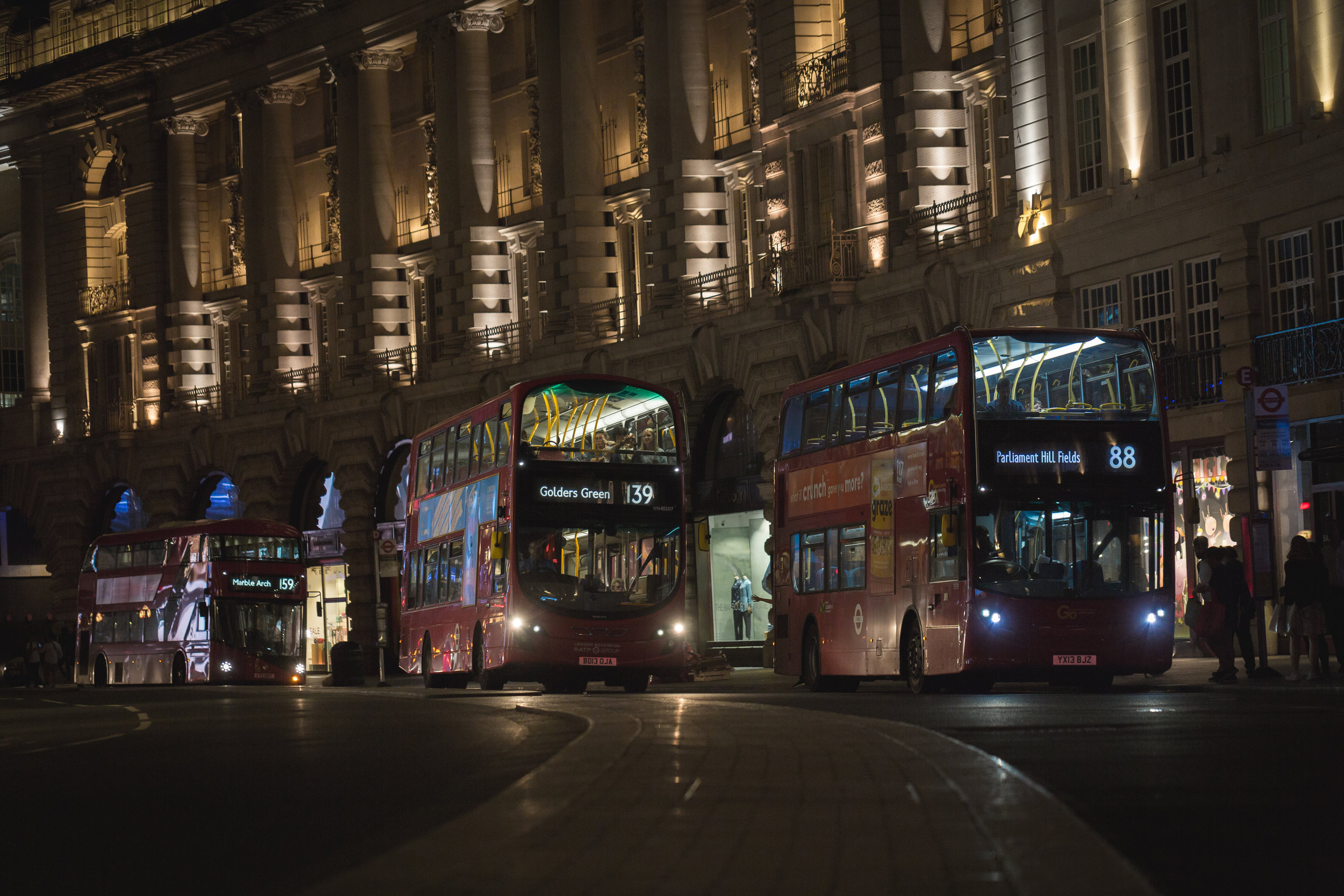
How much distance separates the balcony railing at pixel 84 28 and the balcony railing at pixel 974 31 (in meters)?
29.0

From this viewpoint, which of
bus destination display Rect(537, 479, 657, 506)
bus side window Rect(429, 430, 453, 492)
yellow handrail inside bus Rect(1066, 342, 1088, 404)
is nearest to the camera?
yellow handrail inside bus Rect(1066, 342, 1088, 404)

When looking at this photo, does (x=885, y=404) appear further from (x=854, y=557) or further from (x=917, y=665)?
(x=917, y=665)

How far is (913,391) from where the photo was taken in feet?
82.1

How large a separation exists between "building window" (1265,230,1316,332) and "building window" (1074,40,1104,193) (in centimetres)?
453

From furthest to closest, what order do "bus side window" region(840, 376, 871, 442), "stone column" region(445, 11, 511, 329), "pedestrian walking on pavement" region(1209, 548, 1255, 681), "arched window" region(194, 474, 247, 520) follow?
"arched window" region(194, 474, 247, 520) → "stone column" region(445, 11, 511, 329) → "bus side window" region(840, 376, 871, 442) → "pedestrian walking on pavement" region(1209, 548, 1255, 681)

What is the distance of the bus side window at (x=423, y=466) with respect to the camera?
35875mm

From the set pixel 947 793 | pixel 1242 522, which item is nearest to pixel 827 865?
pixel 947 793

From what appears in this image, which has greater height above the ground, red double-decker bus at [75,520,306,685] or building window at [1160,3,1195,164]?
building window at [1160,3,1195,164]

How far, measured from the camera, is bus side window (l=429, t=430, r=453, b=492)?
113 feet

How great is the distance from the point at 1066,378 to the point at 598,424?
8606 mm

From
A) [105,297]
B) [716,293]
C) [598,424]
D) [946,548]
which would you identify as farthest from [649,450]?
[105,297]

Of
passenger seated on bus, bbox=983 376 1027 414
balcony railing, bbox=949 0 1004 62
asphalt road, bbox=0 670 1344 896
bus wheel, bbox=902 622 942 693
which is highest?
balcony railing, bbox=949 0 1004 62

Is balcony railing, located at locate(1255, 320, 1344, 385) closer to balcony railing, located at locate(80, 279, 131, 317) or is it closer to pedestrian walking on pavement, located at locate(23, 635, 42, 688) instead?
pedestrian walking on pavement, located at locate(23, 635, 42, 688)

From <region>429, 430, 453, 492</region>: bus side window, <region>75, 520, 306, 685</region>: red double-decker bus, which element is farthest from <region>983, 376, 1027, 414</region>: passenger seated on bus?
<region>75, 520, 306, 685</region>: red double-decker bus
